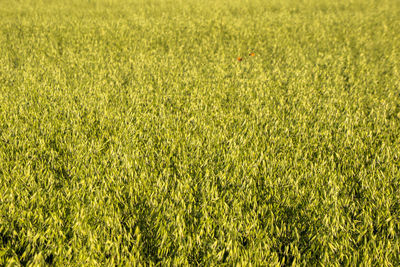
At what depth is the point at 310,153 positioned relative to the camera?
7.08ft

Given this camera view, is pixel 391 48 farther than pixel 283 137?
Yes

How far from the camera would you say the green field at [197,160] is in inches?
51.6

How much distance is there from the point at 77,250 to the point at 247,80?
2.94 metres

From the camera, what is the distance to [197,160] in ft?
6.39

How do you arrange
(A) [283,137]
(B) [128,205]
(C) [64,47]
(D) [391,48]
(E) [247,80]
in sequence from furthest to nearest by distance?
(D) [391,48] → (C) [64,47] → (E) [247,80] → (A) [283,137] → (B) [128,205]

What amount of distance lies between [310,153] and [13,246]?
1.96 metres

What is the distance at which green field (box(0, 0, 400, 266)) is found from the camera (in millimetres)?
1312

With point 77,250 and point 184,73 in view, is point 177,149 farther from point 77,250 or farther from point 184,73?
point 184,73

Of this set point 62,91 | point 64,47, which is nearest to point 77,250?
point 62,91

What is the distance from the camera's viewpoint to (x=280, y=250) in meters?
1.34

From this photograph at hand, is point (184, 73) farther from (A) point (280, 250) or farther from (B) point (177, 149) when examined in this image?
(A) point (280, 250)

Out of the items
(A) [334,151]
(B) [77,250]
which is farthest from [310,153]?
(B) [77,250]

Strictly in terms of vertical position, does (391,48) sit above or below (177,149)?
above

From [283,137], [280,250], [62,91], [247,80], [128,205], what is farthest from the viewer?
[247,80]
